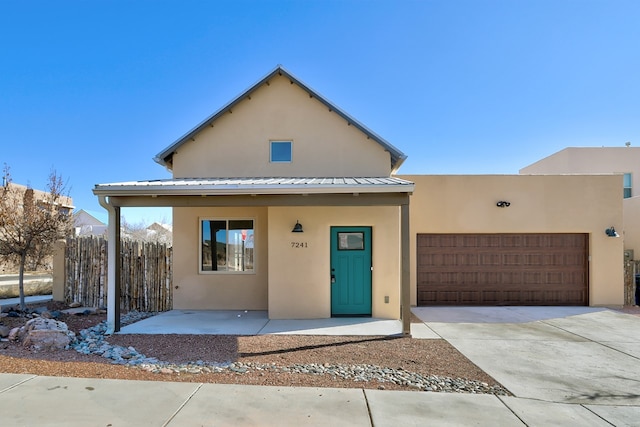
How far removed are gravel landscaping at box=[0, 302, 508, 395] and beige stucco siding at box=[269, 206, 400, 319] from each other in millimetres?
1724

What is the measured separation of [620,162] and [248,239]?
19.3 meters

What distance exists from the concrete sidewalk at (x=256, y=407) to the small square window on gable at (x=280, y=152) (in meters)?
6.54

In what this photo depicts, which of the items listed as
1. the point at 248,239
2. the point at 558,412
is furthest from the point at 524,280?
the point at 248,239

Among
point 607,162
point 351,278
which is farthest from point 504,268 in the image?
point 607,162

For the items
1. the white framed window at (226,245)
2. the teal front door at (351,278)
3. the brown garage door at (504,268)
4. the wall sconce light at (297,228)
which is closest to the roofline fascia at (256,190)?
the wall sconce light at (297,228)

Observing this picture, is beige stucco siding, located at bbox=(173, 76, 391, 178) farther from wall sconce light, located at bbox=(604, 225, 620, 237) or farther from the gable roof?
wall sconce light, located at bbox=(604, 225, 620, 237)

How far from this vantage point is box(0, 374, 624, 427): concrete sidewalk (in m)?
3.68

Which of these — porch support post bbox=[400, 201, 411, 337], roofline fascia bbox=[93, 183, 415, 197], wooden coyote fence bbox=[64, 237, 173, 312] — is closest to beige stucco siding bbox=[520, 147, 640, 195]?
porch support post bbox=[400, 201, 411, 337]

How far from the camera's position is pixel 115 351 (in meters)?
6.02

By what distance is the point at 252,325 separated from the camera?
8.05 m

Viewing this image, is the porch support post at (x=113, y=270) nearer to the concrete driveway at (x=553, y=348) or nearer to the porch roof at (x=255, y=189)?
the porch roof at (x=255, y=189)

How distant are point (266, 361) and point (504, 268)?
8.62 metres

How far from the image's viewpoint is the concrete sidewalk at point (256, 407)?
145 inches

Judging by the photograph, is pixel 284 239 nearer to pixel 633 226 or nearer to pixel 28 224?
pixel 28 224
